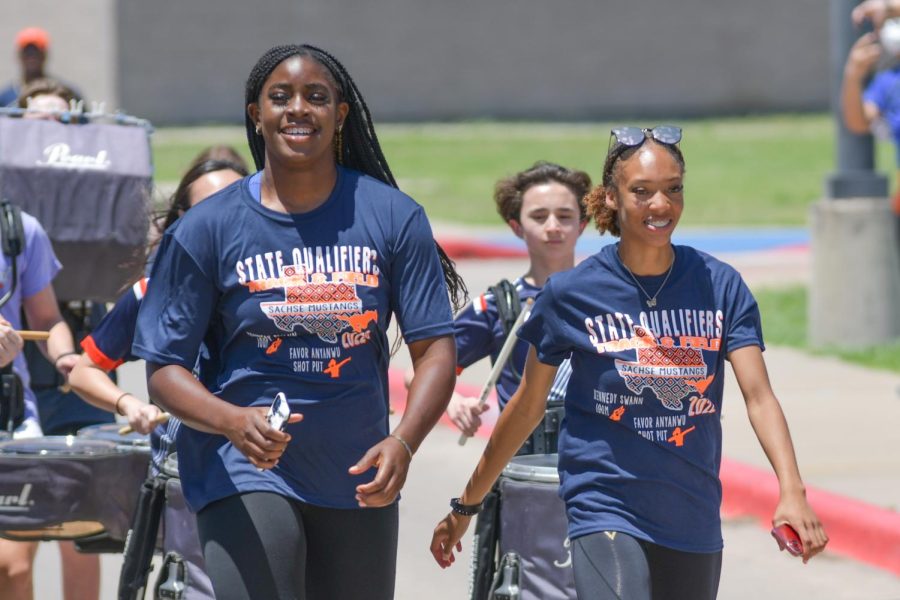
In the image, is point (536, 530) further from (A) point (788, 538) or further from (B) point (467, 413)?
(A) point (788, 538)

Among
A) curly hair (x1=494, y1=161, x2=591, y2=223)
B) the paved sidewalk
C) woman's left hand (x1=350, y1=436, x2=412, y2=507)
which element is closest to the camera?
woman's left hand (x1=350, y1=436, x2=412, y2=507)

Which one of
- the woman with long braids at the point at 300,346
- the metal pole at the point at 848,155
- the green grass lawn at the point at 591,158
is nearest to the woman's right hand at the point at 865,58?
the metal pole at the point at 848,155

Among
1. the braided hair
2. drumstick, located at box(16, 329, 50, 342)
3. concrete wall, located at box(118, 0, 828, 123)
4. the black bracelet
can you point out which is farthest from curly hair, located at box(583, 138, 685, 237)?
concrete wall, located at box(118, 0, 828, 123)

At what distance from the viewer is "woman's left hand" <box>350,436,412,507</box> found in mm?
3848

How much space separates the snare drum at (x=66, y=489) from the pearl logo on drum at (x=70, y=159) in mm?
1424

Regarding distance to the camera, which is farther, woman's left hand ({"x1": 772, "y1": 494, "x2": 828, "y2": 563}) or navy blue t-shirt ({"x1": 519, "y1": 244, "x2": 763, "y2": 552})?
navy blue t-shirt ({"x1": 519, "y1": 244, "x2": 763, "y2": 552})

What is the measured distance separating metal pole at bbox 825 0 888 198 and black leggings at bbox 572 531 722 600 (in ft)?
26.7

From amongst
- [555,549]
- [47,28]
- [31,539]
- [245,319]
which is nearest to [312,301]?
[245,319]

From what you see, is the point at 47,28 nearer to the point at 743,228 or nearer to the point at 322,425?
the point at 743,228

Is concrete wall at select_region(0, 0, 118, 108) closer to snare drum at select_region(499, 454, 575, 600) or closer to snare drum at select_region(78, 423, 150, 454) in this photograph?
snare drum at select_region(78, 423, 150, 454)

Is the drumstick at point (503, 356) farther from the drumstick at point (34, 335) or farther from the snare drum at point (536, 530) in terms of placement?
the drumstick at point (34, 335)

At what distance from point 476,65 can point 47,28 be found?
1034 centimetres

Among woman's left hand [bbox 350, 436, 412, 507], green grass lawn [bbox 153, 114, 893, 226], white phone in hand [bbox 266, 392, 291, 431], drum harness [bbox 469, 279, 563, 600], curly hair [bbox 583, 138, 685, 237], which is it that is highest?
green grass lawn [bbox 153, 114, 893, 226]

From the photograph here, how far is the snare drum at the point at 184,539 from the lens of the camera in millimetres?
4629
